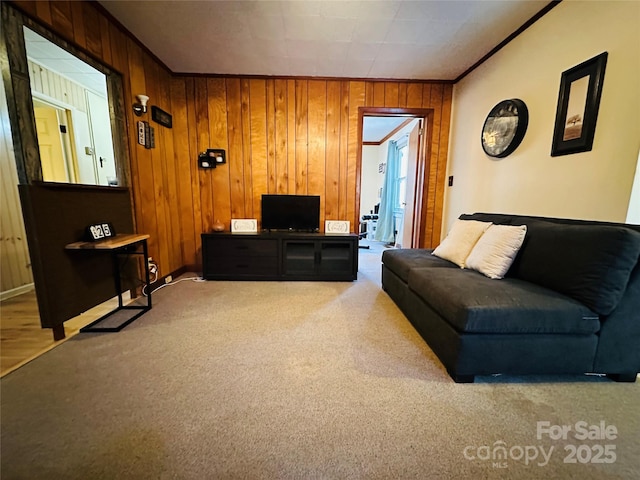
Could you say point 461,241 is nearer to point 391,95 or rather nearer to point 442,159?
point 442,159

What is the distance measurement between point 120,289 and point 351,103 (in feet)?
10.8

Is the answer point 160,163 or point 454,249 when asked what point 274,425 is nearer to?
point 454,249

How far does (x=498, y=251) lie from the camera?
1916 millimetres

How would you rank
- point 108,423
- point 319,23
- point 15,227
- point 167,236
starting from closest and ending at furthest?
1. point 108,423
2. point 319,23
3. point 15,227
4. point 167,236

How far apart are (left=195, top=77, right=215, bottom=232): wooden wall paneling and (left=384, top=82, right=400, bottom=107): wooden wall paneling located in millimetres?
2285

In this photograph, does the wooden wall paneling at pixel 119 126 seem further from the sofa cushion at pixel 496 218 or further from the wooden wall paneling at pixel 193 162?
the sofa cushion at pixel 496 218

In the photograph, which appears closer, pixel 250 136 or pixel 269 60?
pixel 269 60

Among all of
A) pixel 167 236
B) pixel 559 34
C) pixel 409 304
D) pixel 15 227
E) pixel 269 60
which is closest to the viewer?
pixel 559 34

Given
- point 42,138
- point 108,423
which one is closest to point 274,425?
point 108,423

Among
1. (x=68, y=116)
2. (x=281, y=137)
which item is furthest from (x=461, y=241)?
(x=68, y=116)

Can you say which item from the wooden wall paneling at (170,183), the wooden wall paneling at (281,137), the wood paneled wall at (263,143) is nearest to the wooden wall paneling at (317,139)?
the wood paneled wall at (263,143)

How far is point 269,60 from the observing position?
2.96 metres

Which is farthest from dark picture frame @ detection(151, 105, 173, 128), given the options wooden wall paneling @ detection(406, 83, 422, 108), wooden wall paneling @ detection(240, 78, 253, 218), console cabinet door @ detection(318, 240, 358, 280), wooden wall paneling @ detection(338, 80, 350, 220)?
wooden wall paneling @ detection(406, 83, 422, 108)

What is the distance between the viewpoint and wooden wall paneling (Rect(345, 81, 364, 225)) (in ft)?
11.3
